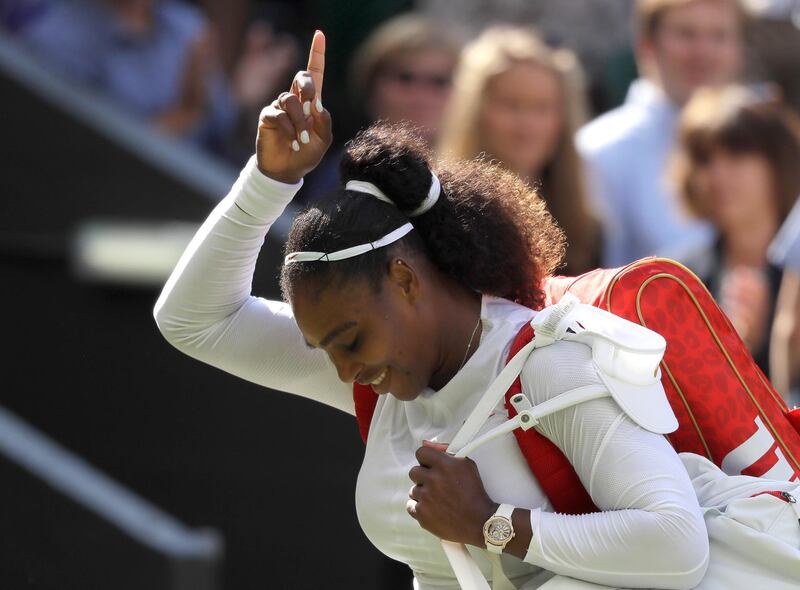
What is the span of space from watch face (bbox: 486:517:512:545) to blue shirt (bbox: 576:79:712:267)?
2.92 metres

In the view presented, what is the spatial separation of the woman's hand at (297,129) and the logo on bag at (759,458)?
3.03 feet

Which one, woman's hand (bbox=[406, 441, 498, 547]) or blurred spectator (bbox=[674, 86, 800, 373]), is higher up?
woman's hand (bbox=[406, 441, 498, 547])

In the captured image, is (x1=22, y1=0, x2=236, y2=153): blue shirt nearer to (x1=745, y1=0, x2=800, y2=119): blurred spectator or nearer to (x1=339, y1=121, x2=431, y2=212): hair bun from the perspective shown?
(x1=745, y1=0, x2=800, y2=119): blurred spectator

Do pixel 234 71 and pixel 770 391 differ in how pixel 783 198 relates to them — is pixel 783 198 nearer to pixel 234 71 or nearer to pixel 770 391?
pixel 234 71

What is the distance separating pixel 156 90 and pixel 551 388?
4051mm

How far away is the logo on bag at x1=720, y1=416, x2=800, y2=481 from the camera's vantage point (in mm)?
2742

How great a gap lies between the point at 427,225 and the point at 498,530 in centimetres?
58

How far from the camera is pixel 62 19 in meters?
6.25

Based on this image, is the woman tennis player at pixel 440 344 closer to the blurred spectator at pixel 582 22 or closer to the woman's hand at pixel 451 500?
the woman's hand at pixel 451 500

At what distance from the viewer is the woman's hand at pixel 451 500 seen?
259 cm

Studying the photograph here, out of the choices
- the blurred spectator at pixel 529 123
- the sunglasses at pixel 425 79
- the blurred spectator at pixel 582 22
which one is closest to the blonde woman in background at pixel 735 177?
the blurred spectator at pixel 529 123

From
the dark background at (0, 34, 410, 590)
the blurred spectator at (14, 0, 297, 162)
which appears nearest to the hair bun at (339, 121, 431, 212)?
the dark background at (0, 34, 410, 590)

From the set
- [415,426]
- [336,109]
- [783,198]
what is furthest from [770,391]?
[336,109]

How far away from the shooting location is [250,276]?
314cm
